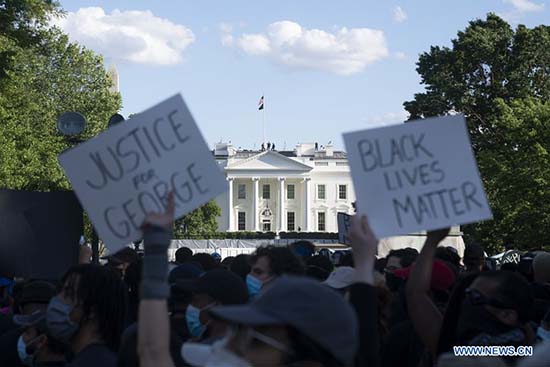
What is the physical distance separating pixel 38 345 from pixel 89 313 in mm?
818

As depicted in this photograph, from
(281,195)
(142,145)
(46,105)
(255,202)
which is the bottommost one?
(142,145)

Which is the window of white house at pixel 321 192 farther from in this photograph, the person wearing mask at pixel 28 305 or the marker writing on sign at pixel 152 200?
the marker writing on sign at pixel 152 200

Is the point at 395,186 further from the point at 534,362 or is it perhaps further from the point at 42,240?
the point at 42,240

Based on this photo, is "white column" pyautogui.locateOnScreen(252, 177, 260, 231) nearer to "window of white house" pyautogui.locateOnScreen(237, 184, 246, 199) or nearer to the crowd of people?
"window of white house" pyautogui.locateOnScreen(237, 184, 246, 199)

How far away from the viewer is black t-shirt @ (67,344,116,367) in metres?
4.44

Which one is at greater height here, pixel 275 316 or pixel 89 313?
pixel 89 313

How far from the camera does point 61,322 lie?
4.62 m

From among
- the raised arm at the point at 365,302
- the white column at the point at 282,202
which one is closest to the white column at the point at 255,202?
the white column at the point at 282,202

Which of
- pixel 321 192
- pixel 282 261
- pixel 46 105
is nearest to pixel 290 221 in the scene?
pixel 321 192

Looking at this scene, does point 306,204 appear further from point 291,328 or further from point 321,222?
point 291,328

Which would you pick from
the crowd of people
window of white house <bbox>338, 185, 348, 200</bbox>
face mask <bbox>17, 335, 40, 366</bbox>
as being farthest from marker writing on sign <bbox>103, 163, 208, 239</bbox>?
window of white house <bbox>338, 185, 348, 200</bbox>

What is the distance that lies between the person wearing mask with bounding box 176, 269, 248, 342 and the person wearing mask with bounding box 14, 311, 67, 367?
69 cm

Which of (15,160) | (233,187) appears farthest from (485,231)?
(233,187)

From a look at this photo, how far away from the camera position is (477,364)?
3973 mm
